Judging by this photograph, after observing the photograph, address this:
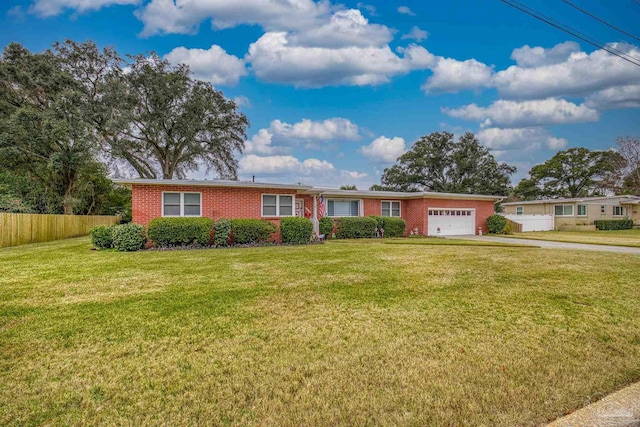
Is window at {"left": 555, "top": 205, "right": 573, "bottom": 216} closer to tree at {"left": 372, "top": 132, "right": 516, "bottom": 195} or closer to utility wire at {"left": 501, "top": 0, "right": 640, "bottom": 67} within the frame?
tree at {"left": 372, "top": 132, "right": 516, "bottom": 195}

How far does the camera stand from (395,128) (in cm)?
2484

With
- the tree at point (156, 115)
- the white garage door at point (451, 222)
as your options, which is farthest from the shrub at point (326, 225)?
the tree at point (156, 115)

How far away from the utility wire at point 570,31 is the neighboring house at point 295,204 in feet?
33.7

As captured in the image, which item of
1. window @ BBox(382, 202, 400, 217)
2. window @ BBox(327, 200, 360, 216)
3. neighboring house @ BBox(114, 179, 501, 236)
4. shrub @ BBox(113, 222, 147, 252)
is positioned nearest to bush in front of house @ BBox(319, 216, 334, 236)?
neighboring house @ BBox(114, 179, 501, 236)

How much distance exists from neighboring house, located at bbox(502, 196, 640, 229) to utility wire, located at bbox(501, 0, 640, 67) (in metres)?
18.6

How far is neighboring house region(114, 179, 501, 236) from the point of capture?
13867 millimetres

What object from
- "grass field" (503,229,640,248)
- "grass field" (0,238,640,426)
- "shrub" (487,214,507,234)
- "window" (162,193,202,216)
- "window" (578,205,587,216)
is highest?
"window" (162,193,202,216)

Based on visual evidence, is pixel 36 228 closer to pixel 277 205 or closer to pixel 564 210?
pixel 277 205

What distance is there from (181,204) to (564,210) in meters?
33.2

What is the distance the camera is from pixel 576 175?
4384cm

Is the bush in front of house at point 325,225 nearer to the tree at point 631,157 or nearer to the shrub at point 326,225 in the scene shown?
the shrub at point 326,225

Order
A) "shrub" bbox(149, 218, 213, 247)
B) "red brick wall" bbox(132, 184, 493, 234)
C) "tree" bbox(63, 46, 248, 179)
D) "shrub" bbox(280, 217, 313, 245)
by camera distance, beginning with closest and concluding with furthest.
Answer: "shrub" bbox(149, 218, 213, 247), "red brick wall" bbox(132, 184, 493, 234), "shrub" bbox(280, 217, 313, 245), "tree" bbox(63, 46, 248, 179)

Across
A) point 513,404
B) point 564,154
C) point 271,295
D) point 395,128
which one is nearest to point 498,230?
point 395,128

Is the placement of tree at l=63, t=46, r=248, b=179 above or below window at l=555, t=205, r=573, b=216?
above
